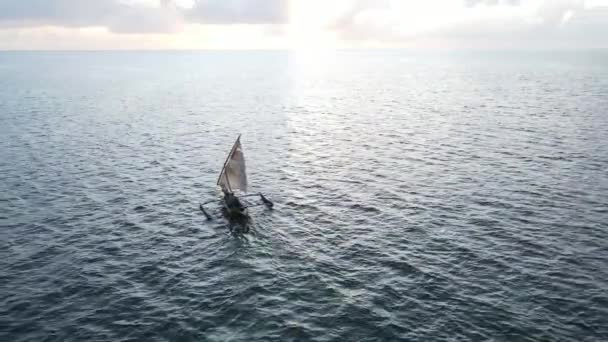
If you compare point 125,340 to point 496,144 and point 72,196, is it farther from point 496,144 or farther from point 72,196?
point 496,144

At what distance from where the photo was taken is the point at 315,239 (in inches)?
1960

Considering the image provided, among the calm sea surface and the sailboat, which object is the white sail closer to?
the sailboat

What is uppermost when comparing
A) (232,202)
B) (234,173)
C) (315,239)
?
(234,173)

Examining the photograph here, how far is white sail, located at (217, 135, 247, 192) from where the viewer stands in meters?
57.9

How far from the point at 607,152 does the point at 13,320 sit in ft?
287

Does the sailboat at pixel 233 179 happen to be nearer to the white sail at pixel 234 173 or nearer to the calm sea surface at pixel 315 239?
the white sail at pixel 234 173

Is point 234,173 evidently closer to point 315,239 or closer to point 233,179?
point 233,179

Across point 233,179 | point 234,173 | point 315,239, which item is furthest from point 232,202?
point 315,239

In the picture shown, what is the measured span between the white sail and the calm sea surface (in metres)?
4.38

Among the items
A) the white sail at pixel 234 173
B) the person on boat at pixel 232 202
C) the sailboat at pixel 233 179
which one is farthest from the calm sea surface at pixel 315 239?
the white sail at pixel 234 173

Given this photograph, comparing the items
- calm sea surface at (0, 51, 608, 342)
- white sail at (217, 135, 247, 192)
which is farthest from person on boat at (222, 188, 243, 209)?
calm sea surface at (0, 51, 608, 342)

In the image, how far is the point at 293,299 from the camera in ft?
128

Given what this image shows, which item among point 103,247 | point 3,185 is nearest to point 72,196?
point 3,185

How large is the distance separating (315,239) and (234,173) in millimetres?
15350
